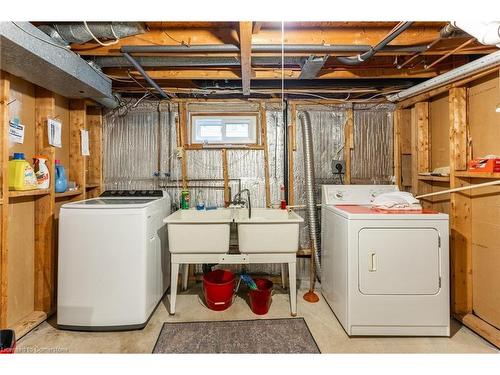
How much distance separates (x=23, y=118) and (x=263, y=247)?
7.17 ft

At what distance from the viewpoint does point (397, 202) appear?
6.98 feet

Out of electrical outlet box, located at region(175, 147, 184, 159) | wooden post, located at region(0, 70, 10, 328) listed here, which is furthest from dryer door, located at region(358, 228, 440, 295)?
wooden post, located at region(0, 70, 10, 328)

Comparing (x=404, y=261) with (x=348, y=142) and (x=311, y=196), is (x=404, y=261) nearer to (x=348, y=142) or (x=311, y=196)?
(x=311, y=196)

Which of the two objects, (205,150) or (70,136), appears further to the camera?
(205,150)

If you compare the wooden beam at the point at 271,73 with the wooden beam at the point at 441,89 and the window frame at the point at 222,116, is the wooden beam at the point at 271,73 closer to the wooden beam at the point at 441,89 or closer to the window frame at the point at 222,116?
the wooden beam at the point at 441,89

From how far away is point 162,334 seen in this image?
2.02 meters

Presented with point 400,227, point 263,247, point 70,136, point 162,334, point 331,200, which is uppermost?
point 70,136

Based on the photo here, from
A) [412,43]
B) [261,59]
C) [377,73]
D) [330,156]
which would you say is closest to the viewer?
[412,43]

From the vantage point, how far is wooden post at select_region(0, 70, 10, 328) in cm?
175

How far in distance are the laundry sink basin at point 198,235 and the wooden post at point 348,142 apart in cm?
147

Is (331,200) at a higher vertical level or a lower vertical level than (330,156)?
lower

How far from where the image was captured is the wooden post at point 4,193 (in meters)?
1.75

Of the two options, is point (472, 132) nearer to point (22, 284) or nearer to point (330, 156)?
point (330, 156)

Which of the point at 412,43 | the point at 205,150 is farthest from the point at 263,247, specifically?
the point at 412,43
